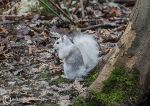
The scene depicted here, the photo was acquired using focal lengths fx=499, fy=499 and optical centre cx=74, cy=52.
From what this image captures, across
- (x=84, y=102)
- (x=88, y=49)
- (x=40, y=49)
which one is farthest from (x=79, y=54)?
(x=40, y=49)

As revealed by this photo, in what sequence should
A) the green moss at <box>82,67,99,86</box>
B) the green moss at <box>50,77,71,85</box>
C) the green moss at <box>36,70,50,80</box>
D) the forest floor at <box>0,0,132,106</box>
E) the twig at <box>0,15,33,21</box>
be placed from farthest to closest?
the twig at <box>0,15,33,21</box>
the green moss at <box>36,70,50,80</box>
the green moss at <box>50,77,71,85</box>
the green moss at <box>82,67,99,86</box>
the forest floor at <box>0,0,132,106</box>

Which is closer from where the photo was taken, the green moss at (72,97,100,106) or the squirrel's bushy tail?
the green moss at (72,97,100,106)

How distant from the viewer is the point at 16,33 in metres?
7.80

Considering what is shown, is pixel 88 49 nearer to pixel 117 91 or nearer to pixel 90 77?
pixel 90 77

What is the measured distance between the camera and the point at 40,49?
701cm

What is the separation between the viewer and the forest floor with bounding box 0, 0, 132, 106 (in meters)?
5.22

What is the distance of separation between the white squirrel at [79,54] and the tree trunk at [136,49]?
0.78 m

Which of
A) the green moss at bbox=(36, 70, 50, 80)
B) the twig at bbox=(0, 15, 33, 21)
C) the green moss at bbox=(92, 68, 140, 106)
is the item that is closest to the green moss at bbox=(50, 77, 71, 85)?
the green moss at bbox=(36, 70, 50, 80)

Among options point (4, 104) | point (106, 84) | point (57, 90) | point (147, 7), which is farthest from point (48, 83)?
point (147, 7)

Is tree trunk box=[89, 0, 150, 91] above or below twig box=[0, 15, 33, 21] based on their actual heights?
above

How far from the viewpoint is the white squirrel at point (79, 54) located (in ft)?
18.0

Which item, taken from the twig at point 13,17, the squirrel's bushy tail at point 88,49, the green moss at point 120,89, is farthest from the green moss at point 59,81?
the twig at point 13,17

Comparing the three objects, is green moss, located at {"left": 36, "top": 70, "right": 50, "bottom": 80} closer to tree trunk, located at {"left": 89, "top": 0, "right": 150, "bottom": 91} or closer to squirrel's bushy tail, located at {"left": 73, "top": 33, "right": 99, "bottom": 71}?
squirrel's bushy tail, located at {"left": 73, "top": 33, "right": 99, "bottom": 71}

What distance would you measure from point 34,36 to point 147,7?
11.0 feet
